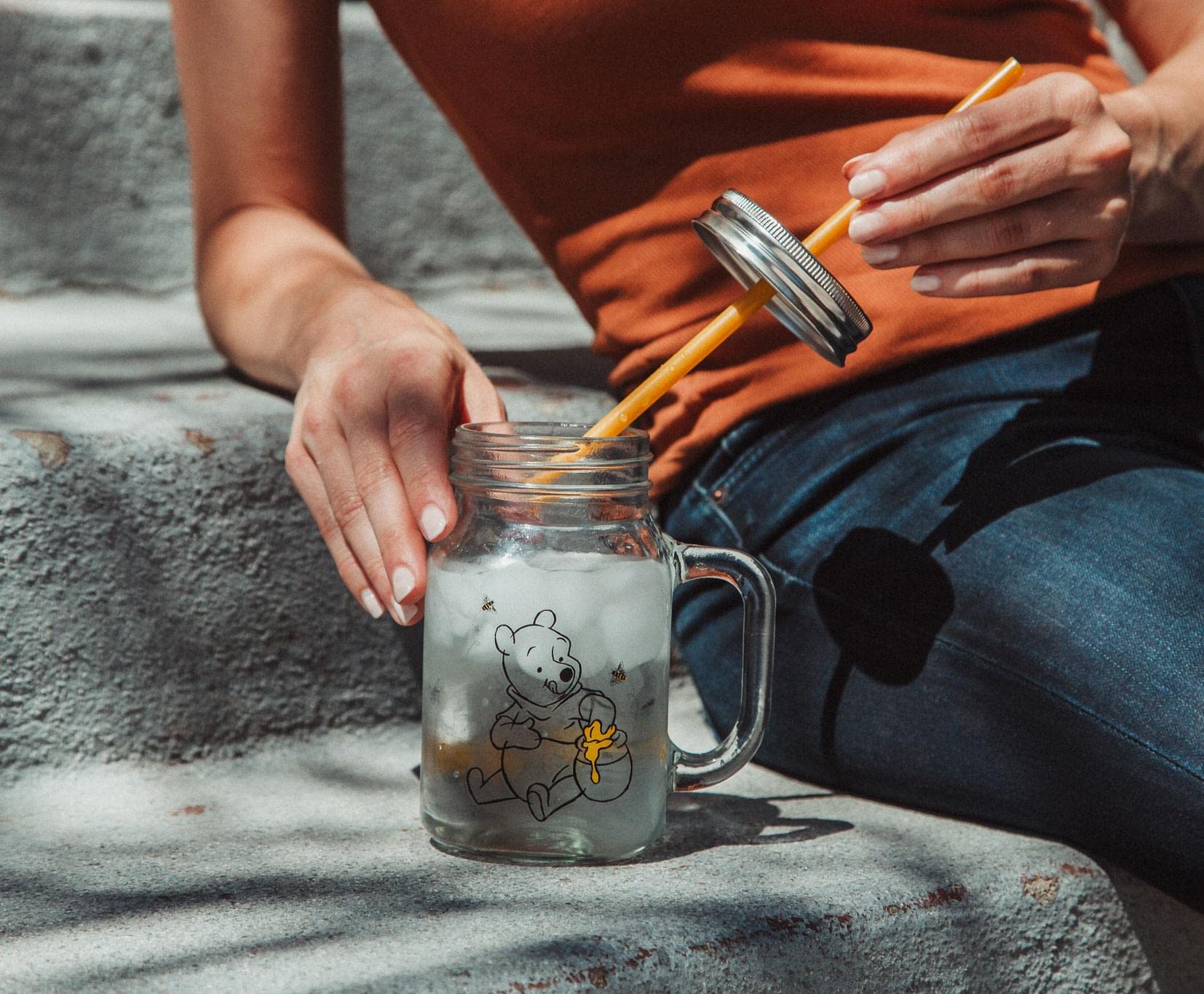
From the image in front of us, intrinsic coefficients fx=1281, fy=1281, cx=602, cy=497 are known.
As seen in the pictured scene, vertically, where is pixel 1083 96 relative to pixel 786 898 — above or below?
above

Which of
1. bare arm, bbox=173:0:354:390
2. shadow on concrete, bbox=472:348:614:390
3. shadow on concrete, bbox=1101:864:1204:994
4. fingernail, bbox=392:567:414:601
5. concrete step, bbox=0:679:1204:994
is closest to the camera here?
concrete step, bbox=0:679:1204:994

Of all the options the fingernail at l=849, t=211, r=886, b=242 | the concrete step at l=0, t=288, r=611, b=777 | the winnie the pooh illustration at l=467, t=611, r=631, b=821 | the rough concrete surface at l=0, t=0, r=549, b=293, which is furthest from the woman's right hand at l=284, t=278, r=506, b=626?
the rough concrete surface at l=0, t=0, r=549, b=293

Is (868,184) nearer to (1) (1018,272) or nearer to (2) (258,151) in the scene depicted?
(1) (1018,272)

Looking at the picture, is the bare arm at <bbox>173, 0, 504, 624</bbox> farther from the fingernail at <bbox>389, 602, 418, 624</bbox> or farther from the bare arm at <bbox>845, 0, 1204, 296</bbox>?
the bare arm at <bbox>845, 0, 1204, 296</bbox>

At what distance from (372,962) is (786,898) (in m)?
0.27

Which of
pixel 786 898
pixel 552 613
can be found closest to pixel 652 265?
pixel 552 613

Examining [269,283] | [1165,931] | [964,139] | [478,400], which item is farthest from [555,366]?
[1165,931]

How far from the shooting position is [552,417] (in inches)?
51.0

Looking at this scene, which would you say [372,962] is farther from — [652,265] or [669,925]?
[652,265]

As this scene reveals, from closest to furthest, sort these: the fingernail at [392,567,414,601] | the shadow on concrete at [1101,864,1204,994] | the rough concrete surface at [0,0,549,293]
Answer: the fingernail at [392,567,414,601]
the shadow on concrete at [1101,864,1204,994]
the rough concrete surface at [0,0,549,293]

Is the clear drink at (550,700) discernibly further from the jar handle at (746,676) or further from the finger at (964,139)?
the finger at (964,139)

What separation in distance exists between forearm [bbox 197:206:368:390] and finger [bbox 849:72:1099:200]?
0.47 m

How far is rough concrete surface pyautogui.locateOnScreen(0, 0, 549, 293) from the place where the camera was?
68.3 inches

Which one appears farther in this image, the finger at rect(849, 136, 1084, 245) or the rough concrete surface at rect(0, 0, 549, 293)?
the rough concrete surface at rect(0, 0, 549, 293)
